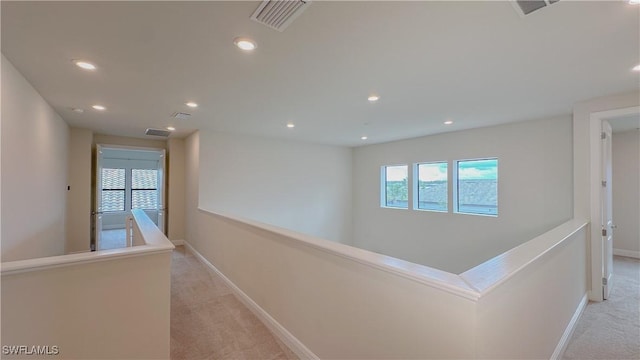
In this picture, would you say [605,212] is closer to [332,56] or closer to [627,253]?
[627,253]

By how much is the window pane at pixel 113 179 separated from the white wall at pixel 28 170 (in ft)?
16.8

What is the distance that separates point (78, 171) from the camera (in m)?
5.31

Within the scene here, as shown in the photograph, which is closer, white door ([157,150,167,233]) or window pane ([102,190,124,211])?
white door ([157,150,167,233])

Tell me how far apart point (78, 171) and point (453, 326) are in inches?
271

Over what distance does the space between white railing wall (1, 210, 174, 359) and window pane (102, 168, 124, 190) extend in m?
8.62

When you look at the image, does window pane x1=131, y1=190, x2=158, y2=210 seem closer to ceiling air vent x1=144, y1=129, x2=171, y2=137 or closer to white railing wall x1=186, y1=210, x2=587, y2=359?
ceiling air vent x1=144, y1=129, x2=171, y2=137

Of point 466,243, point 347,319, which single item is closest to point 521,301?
point 347,319

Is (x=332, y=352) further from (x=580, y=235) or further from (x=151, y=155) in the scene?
(x=151, y=155)

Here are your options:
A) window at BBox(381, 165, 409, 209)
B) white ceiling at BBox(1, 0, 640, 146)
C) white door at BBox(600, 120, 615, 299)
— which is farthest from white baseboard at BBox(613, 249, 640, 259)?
window at BBox(381, 165, 409, 209)

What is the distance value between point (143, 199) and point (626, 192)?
13.1m

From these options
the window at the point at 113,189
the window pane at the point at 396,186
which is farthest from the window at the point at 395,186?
the window at the point at 113,189

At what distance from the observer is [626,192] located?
541cm

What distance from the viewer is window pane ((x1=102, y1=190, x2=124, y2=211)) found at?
28.3ft

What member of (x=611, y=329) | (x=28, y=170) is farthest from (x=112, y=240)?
(x=611, y=329)
